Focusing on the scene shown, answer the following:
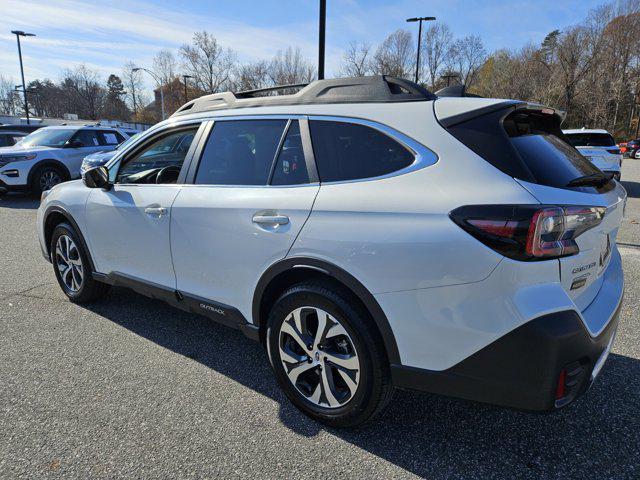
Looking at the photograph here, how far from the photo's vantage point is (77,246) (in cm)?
395

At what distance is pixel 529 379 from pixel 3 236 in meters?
8.08

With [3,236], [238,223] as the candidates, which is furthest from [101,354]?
[3,236]

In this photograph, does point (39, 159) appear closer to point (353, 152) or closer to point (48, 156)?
point (48, 156)

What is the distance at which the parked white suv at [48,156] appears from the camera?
34.6 ft

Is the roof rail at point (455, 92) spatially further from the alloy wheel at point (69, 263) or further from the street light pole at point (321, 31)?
the street light pole at point (321, 31)

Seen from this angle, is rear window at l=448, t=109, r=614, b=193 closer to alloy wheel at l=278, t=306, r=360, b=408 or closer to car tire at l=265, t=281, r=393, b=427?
car tire at l=265, t=281, r=393, b=427

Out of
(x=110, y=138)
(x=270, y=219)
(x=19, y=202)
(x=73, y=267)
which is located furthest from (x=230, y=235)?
(x=110, y=138)

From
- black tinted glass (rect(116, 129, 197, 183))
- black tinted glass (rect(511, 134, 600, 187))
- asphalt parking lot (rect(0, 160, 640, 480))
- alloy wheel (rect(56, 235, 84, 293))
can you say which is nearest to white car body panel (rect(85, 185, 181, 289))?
black tinted glass (rect(116, 129, 197, 183))

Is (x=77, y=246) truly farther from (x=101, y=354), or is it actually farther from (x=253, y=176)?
(x=253, y=176)

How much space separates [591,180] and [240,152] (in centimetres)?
200

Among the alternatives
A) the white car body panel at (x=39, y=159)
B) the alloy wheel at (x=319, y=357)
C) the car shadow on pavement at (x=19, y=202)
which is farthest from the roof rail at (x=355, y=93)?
the white car body panel at (x=39, y=159)

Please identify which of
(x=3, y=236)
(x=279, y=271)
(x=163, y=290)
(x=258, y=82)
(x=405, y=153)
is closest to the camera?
(x=405, y=153)

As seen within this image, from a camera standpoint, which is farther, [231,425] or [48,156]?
[48,156]

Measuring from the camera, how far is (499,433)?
238 cm
